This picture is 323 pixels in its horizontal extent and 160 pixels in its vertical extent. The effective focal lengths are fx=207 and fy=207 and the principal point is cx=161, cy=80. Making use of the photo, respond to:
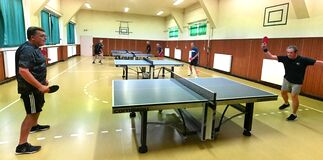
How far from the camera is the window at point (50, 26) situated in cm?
1041

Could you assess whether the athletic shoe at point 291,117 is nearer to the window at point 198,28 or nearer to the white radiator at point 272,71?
the white radiator at point 272,71

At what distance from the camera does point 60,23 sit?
1360cm

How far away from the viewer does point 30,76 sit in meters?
2.38

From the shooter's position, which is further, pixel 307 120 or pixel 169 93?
pixel 307 120

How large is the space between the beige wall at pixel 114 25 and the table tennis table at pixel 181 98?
59.4ft

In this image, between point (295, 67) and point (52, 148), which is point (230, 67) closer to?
point (295, 67)

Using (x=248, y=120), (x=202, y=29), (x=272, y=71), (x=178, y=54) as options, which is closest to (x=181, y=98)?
(x=248, y=120)

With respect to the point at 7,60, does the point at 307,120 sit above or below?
below

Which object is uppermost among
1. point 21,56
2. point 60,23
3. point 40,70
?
point 60,23

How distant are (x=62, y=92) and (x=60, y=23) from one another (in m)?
9.64

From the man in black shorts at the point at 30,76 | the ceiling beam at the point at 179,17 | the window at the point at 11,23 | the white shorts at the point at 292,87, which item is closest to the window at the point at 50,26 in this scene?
the window at the point at 11,23

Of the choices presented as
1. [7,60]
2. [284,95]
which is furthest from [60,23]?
[284,95]

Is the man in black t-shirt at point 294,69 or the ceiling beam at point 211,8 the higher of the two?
the ceiling beam at point 211,8

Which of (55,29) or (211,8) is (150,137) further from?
(55,29)
